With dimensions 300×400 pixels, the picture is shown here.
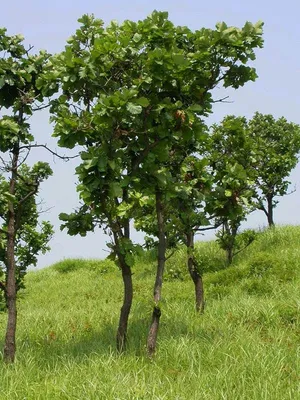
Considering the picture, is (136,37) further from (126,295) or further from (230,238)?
(230,238)

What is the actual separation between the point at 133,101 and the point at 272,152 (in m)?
20.3

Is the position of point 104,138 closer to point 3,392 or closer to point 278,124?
point 3,392

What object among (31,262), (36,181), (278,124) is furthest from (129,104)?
(278,124)

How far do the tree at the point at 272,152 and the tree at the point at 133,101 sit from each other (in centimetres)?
1707

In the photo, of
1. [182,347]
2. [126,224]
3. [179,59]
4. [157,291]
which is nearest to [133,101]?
[179,59]

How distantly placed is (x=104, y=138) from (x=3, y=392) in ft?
14.8

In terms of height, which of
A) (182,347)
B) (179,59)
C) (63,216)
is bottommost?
(182,347)

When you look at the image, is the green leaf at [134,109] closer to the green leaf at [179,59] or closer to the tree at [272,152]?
the green leaf at [179,59]

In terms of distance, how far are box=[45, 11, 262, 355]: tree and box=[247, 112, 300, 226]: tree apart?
17.1m

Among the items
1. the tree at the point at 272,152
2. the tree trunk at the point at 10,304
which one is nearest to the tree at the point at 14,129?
the tree trunk at the point at 10,304

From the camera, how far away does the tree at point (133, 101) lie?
909 centimetres

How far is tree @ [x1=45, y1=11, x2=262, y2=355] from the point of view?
9.09 meters

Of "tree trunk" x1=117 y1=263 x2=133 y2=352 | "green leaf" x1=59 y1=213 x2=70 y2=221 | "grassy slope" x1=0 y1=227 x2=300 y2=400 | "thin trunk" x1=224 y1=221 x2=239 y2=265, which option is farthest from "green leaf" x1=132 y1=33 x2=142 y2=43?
"thin trunk" x1=224 y1=221 x2=239 y2=265

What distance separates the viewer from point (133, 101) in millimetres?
8727
